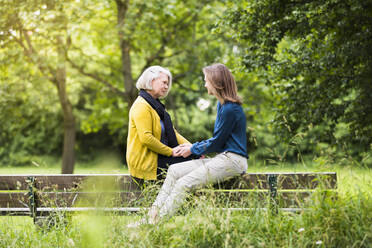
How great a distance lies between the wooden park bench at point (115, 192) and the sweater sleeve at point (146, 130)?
41 cm

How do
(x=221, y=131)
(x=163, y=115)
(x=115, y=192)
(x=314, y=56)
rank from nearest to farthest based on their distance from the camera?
(x=115, y=192)
(x=221, y=131)
(x=163, y=115)
(x=314, y=56)

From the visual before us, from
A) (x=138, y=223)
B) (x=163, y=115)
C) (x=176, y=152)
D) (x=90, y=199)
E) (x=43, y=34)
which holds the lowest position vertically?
(x=138, y=223)

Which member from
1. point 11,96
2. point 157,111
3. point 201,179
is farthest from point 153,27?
point 201,179

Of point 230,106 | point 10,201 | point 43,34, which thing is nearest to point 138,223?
point 230,106

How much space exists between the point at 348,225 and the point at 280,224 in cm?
49

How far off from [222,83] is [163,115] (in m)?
0.89

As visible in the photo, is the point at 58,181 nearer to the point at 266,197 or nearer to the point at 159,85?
the point at 159,85

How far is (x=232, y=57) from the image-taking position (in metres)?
10.6

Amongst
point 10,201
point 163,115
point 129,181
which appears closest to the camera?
point 129,181

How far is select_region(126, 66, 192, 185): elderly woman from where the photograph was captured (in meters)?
4.32

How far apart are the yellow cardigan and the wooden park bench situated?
0.17 m

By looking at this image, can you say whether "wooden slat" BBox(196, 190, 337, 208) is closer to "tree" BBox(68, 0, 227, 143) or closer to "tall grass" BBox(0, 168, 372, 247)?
"tall grass" BBox(0, 168, 372, 247)

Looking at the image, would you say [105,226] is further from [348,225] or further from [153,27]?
[153,27]

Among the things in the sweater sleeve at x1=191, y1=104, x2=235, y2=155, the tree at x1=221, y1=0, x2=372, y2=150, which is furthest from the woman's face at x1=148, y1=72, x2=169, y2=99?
the tree at x1=221, y1=0, x2=372, y2=150
